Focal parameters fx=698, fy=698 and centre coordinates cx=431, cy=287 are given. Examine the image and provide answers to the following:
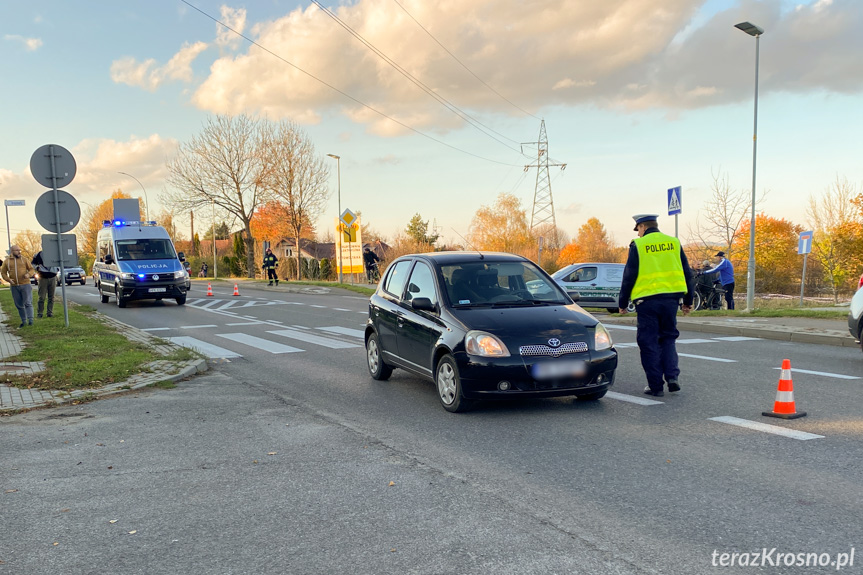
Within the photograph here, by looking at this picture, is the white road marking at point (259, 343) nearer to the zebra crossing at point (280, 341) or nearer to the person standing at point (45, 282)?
the zebra crossing at point (280, 341)

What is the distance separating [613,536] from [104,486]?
3338 millimetres

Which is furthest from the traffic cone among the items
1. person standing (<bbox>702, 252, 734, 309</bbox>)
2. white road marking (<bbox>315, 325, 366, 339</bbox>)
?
person standing (<bbox>702, 252, 734, 309</bbox>)

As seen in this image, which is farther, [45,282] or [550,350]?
[45,282]

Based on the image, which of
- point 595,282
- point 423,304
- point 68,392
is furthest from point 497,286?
point 595,282

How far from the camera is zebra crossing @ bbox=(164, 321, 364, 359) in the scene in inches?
466

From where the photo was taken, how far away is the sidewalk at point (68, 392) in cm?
754

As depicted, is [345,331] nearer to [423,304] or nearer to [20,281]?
[20,281]

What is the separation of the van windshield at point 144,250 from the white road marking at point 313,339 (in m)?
10.2

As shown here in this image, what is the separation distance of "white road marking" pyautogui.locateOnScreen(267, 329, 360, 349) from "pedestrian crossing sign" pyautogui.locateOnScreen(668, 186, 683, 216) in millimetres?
8568

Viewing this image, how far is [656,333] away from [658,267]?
0.70 metres

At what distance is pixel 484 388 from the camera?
6.43 metres

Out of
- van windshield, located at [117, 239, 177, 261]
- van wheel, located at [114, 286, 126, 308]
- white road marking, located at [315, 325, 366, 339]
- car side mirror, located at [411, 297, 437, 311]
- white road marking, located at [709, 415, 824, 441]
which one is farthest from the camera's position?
van windshield, located at [117, 239, 177, 261]

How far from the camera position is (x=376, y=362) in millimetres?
8805

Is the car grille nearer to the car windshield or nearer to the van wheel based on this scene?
the car windshield
